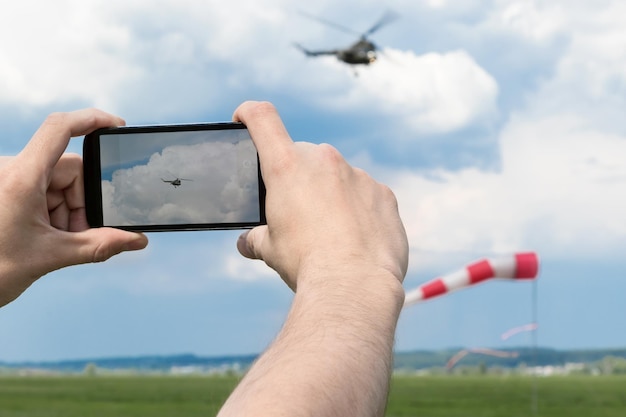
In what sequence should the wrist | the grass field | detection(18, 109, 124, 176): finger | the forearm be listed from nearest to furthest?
the forearm < the wrist < detection(18, 109, 124, 176): finger < the grass field

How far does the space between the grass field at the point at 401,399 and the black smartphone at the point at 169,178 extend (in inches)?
1375

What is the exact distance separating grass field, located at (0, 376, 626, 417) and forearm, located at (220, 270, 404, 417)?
117 feet

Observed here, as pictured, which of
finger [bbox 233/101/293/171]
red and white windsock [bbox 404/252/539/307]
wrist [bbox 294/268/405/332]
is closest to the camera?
wrist [bbox 294/268/405/332]

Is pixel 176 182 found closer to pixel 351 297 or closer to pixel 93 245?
pixel 93 245

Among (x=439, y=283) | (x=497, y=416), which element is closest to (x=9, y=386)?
(x=497, y=416)

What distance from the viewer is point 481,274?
1972 cm

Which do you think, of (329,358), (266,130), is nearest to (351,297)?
(329,358)

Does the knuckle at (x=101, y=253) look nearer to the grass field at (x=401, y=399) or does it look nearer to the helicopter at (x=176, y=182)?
the helicopter at (x=176, y=182)

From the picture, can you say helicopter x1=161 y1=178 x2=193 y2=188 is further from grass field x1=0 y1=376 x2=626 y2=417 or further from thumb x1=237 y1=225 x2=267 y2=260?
grass field x1=0 y1=376 x2=626 y2=417

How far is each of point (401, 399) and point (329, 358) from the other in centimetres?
5309

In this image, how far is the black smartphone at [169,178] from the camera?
2.42 metres

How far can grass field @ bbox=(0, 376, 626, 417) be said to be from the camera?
46844 mm

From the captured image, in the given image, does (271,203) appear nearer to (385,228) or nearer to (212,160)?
(385,228)

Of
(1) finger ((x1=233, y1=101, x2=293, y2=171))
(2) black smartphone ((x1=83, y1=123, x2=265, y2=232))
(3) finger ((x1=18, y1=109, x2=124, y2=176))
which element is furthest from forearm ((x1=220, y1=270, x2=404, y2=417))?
(3) finger ((x1=18, y1=109, x2=124, y2=176))
